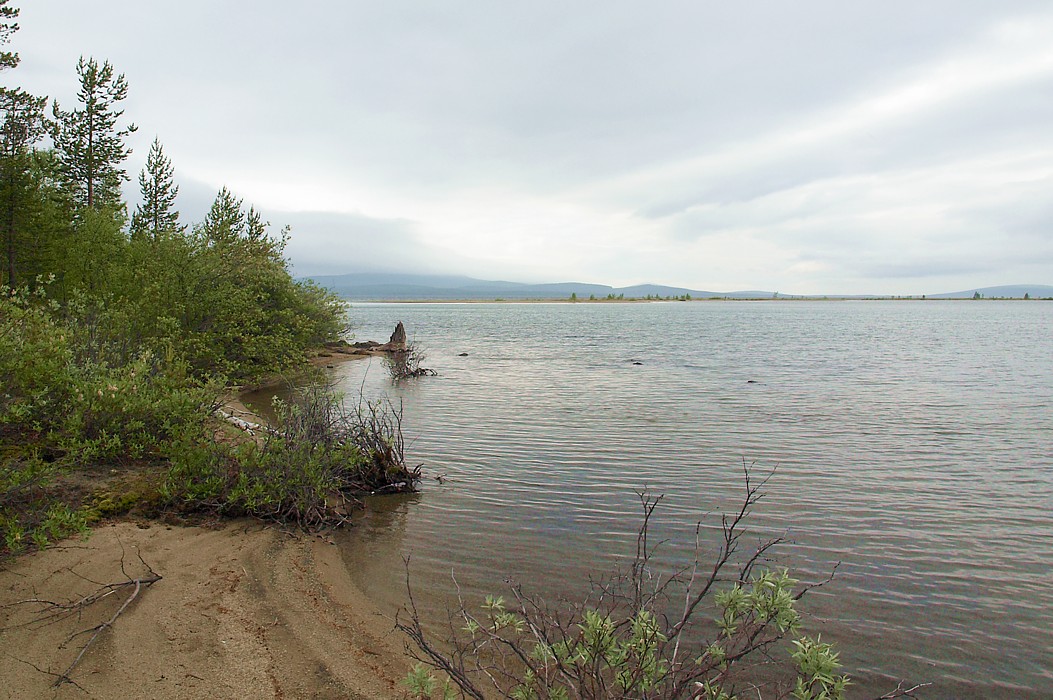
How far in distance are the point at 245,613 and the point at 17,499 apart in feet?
9.34

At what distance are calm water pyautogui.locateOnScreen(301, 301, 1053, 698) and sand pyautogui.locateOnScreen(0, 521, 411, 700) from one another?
38.2 inches

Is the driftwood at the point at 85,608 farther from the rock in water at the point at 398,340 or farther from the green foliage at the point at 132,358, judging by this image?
the rock in water at the point at 398,340

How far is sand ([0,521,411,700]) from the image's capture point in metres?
4.50

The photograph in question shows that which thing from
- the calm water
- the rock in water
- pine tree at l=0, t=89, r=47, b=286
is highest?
pine tree at l=0, t=89, r=47, b=286

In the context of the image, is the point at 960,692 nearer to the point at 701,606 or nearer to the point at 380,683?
the point at 701,606

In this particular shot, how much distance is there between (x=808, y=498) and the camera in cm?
1009

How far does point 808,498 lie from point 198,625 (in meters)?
8.82

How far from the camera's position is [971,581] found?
717cm

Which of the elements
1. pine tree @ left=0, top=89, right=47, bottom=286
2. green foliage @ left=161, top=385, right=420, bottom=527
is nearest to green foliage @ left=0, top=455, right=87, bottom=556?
green foliage @ left=161, top=385, right=420, bottom=527

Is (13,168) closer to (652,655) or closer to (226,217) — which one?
(226,217)

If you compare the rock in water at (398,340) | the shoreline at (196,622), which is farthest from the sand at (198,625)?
the rock in water at (398,340)

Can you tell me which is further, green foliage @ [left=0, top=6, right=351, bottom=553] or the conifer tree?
the conifer tree

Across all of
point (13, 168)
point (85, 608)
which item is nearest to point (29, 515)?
point (85, 608)

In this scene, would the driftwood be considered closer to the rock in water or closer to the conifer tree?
the conifer tree
